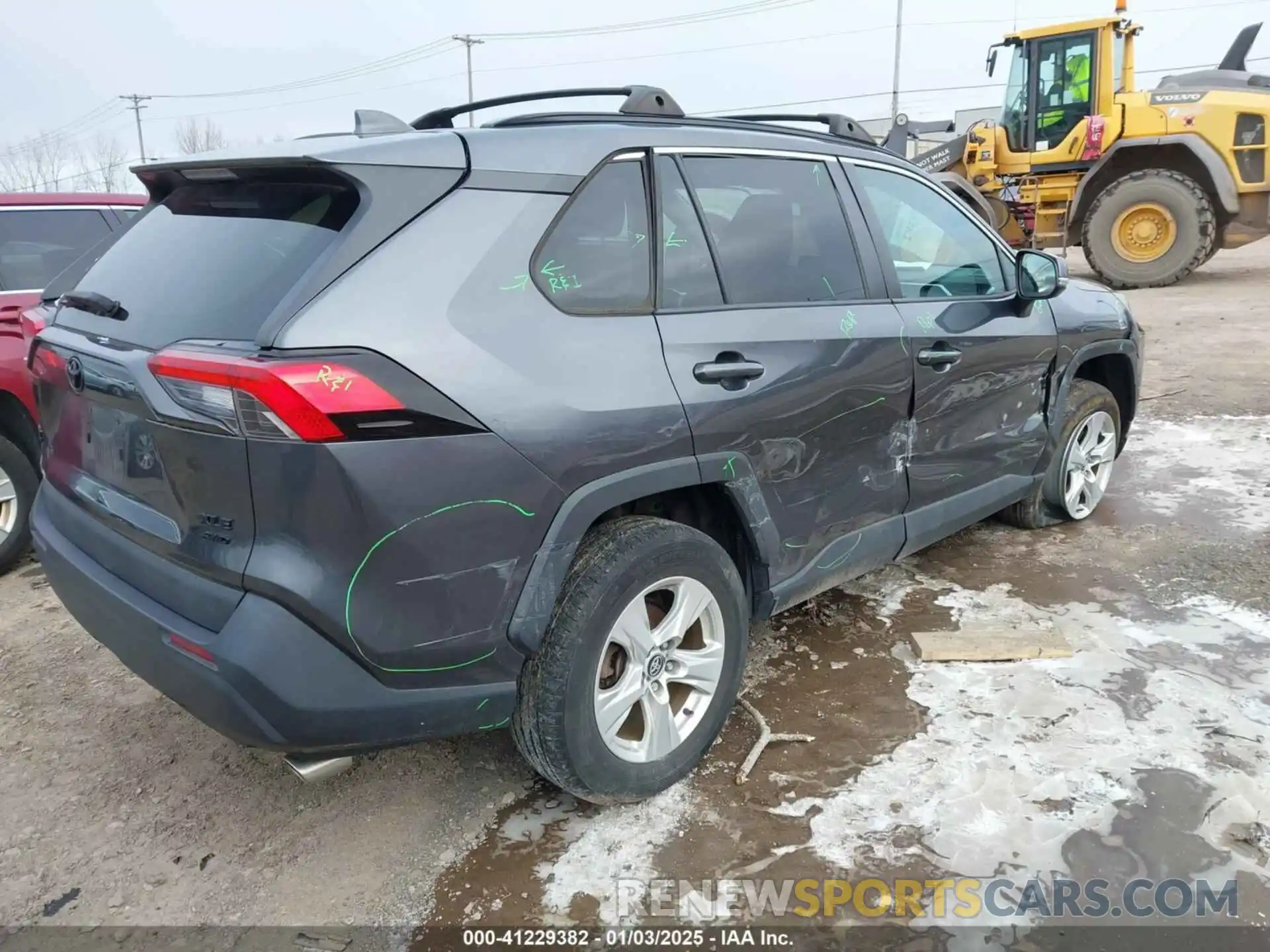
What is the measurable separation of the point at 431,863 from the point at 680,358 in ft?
4.90

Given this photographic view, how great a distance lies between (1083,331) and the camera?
13.4ft

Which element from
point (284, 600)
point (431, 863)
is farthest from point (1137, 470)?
point (284, 600)

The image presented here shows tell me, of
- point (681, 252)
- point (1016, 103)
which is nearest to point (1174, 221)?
point (1016, 103)

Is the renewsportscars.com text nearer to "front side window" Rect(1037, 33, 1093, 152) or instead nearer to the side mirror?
the side mirror

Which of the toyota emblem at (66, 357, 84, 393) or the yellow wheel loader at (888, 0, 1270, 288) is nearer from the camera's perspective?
the toyota emblem at (66, 357, 84, 393)

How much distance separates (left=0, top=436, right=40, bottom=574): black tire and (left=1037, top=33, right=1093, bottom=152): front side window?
13055mm

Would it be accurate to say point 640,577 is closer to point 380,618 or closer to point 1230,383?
point 380,618

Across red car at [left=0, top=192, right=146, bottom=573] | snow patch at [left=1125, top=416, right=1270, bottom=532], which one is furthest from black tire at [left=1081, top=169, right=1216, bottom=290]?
red car at [left=0, top=192, right=146, bottom=573]

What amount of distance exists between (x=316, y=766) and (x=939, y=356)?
7.98 feet

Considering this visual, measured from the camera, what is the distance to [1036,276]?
3.66 meters

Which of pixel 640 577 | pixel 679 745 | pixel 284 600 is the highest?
pixel 284 600

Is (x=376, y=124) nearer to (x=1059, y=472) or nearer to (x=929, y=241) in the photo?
(x=929, y=241)

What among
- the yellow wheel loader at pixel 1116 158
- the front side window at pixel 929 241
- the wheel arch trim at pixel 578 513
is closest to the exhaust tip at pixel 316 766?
the wheel arch trim at pixel 578 513

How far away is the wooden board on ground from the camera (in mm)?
3271
